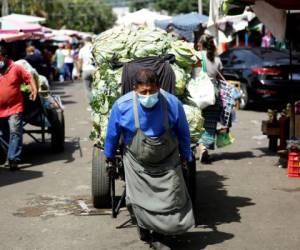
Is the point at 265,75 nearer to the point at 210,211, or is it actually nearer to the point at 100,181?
the point at 210,211

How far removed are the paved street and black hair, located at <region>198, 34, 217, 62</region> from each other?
1.65 meters

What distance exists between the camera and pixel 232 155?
1109 centimetres

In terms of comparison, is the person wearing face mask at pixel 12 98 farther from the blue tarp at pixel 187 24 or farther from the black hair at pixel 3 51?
the blue tarp at pixel 187 24

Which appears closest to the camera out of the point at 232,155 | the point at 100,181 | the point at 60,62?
the point at 100,181

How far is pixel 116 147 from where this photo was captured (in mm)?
6055

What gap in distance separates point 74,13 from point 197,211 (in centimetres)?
7895

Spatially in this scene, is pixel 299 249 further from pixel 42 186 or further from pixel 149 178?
pixel 42 186

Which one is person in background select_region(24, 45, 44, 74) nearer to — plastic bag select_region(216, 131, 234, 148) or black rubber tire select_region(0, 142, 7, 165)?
black rubber tire select_region(0, 142, 7, 165)

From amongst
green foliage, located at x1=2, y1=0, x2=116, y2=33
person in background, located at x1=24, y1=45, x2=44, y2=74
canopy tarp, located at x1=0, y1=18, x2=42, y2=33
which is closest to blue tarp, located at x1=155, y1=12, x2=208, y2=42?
canopy tarp, located at x1=0, y1=18, x2=42, y2=33

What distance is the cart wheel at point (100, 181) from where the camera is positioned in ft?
24.0

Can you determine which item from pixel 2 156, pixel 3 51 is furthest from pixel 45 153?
pixel 3 51

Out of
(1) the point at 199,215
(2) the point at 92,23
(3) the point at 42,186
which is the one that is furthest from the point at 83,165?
(2) the point at 92,23

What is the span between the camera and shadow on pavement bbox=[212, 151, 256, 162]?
1081 centimetres

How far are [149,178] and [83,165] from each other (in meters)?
4.63
